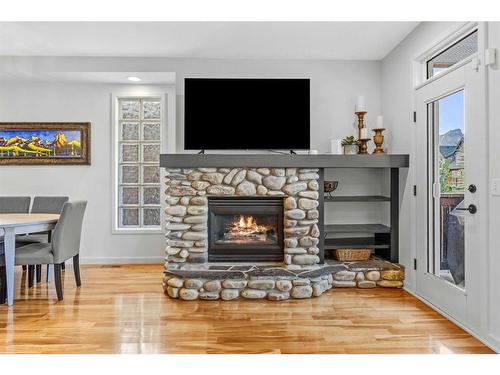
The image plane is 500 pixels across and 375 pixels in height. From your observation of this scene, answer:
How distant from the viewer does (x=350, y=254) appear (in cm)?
415

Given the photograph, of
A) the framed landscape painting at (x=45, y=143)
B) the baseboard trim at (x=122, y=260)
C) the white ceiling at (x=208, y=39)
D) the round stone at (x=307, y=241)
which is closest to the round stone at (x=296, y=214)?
the round stone at (x=307, y=241)

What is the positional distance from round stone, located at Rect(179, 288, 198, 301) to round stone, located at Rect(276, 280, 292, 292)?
2.46 feet

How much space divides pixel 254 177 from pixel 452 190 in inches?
69.6

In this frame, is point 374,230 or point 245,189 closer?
point 245,189

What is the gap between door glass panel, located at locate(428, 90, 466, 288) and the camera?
296 centimetres

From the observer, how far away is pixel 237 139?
421 cm

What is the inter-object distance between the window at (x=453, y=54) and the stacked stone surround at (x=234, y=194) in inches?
58.2

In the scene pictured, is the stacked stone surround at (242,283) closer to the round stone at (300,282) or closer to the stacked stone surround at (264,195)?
→ the round stone at (300,282)

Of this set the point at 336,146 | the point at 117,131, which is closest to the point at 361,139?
the point at 336,146

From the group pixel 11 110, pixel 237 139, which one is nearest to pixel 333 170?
pixel 237 139

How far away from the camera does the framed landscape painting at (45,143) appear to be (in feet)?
16.5

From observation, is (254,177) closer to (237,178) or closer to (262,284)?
(237,178)
